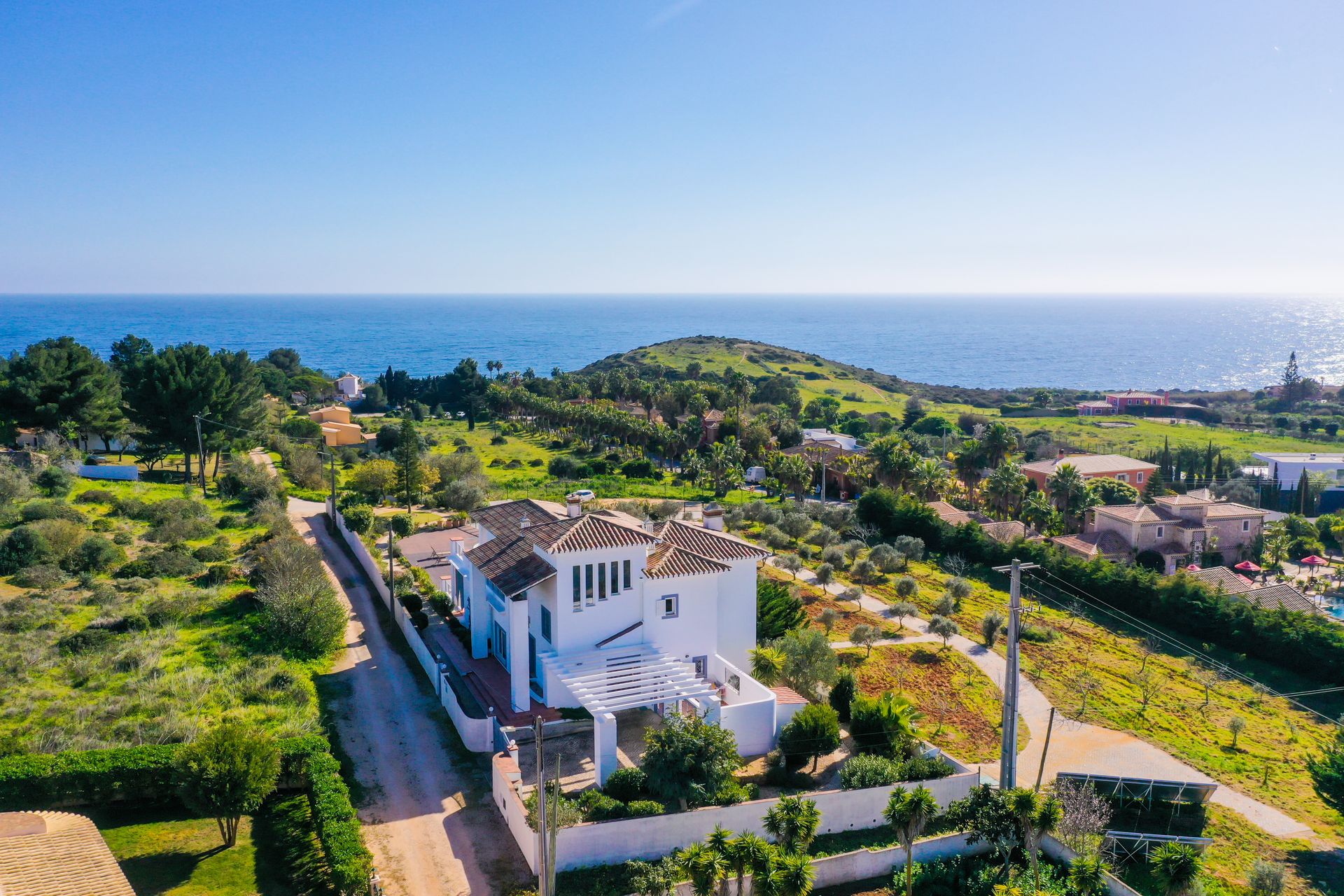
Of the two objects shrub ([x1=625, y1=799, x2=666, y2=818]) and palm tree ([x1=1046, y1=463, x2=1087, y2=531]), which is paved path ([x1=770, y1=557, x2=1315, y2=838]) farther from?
palm tree ([x1=1046, y1=463, x2=1087, y2=531])

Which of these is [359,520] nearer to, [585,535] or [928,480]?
[585,535]

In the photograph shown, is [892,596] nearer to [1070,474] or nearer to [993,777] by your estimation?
[993,777]

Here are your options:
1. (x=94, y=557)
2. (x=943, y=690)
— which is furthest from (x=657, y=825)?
(x=94, y=557)

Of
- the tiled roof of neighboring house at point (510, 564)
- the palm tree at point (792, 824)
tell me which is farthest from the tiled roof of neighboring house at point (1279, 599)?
the tiled roof of neighboring house at point (510, 564)

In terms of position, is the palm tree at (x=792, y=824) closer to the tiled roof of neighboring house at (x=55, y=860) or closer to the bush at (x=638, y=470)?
the tiled roof of neighboring house at (x=55, y=860)

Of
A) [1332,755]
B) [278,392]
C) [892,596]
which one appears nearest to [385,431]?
[278,392]
